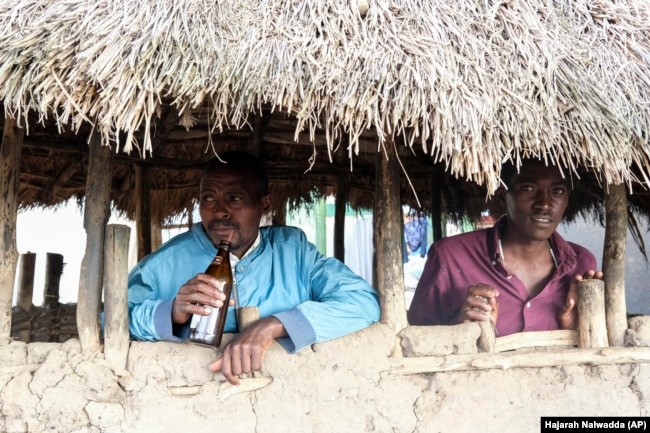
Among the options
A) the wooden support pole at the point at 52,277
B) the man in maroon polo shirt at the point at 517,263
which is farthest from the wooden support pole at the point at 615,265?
the wooden support pole at the point at 52,277

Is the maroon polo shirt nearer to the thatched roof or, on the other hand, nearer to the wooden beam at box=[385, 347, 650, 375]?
the wooden beam at box=[385, 347, 650, 375]

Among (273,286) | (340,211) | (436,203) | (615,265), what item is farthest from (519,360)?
(340,211)

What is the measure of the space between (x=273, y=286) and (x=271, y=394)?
533mm

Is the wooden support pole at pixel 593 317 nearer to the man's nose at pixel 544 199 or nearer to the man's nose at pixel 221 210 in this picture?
the man's nose at pixel 544 199

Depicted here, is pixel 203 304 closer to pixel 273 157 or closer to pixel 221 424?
pixel 221 424

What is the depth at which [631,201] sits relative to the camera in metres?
4.93

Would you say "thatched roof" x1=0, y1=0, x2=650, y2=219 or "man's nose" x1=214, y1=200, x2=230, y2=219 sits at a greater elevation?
"thatched roof" x1=0, y1=0, x2=650, y2=219

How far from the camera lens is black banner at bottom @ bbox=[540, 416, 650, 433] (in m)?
2.84

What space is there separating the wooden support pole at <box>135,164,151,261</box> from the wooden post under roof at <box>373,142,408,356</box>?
2.30 m

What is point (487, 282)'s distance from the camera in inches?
141

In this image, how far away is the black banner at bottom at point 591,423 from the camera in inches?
112

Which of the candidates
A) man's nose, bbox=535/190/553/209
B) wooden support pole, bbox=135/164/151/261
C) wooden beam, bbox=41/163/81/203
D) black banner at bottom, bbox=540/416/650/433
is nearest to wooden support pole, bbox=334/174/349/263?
wooden support pole, bbox=135/164/151/261

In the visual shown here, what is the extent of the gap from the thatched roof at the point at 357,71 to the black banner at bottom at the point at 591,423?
932 mm

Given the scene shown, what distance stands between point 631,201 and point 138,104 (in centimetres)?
365
